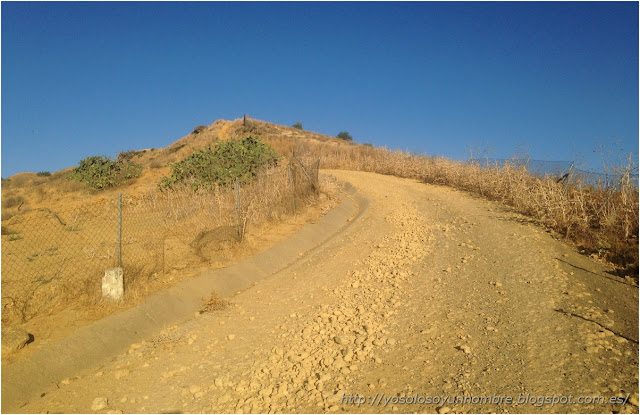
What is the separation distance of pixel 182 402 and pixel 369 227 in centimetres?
804

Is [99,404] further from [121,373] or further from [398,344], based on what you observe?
[398,344]

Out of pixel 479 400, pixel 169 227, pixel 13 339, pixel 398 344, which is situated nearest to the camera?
pixel 479 400

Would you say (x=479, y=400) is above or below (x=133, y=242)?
below

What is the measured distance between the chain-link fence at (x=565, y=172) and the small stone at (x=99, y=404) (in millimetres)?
10545

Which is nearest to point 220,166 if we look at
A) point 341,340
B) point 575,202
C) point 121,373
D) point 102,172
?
point 102,172

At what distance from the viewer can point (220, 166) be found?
52.6 ft

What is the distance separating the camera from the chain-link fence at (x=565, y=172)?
9.41 metres

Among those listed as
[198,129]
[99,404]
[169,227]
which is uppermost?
[198,129]

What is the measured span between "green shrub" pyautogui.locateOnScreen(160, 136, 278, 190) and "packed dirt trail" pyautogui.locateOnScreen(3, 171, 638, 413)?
842cm

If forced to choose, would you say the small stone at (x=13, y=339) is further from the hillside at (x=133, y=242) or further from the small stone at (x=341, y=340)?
the small stone at (x=341, y=340)

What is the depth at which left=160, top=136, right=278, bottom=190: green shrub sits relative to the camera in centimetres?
1578

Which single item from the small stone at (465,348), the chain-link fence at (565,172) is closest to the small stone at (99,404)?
the small stone at (465,348)

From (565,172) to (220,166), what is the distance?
11889 millimetres

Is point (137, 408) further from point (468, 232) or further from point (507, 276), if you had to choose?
point (468, 232)
